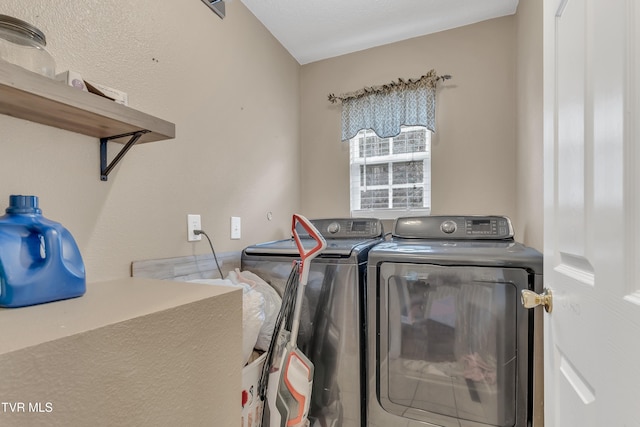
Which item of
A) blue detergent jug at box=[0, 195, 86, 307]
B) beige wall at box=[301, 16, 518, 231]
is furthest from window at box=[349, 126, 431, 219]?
blue detergent jug at box=[0, 195, 86, 307]

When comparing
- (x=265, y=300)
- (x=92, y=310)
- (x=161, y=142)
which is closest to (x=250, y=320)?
(x=265, y=300)

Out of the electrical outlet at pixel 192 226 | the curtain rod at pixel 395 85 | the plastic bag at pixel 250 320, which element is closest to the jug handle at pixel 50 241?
the plastic bag at pixel 250 320

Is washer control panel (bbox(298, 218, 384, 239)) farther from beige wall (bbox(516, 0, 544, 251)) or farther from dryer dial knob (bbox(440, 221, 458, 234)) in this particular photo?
beige wall (bbox(516, 0, 544, 251))

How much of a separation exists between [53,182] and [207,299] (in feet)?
2.30

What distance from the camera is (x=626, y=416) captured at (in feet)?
1.66

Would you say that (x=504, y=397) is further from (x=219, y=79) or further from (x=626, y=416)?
(x=219, y=79)

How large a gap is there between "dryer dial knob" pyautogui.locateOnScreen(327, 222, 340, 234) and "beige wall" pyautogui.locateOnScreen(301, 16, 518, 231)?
403mm

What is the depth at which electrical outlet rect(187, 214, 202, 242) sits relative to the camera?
4.98ft

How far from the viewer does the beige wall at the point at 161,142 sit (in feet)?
3.31

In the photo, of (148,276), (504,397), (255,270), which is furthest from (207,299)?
(504,397)

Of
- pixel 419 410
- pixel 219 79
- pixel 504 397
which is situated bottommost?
pixel 419 410

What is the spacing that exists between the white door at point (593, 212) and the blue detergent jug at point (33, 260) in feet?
3.94

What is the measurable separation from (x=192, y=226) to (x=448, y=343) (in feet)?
4.48

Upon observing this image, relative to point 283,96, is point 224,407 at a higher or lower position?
lower
